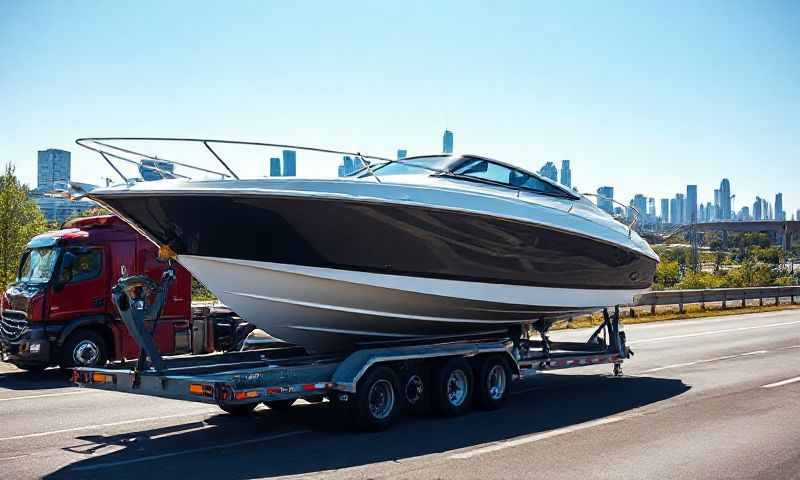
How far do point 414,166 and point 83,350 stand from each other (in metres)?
6.86

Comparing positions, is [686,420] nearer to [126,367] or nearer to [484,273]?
[484,273]

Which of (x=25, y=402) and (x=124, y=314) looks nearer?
(x=124, y=314)

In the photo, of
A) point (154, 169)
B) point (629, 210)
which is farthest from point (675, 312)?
point (154, 169)

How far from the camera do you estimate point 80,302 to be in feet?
45.7

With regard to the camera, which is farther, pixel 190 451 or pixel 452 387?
pixel 452 387

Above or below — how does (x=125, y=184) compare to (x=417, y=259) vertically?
above

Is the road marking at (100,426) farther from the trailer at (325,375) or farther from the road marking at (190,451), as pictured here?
the road marking at (190,451)

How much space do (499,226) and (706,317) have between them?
2017 cm

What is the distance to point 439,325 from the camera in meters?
10.8

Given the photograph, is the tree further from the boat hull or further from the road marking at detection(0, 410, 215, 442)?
the boat hull

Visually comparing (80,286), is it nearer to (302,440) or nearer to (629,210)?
(302,440)

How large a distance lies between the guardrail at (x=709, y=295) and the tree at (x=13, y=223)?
18753 millimetres

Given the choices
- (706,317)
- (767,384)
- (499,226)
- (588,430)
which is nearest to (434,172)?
(499,226)

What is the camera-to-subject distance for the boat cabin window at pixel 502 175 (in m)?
11.1
